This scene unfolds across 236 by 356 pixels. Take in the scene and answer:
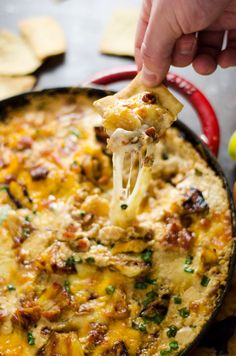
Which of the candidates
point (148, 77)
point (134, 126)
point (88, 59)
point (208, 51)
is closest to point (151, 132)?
point (134, 126)

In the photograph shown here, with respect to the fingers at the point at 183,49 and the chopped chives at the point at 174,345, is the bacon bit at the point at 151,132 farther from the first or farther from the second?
the chopped chives at the point at 174,345

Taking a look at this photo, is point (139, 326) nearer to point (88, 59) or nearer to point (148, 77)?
point (148, 77)

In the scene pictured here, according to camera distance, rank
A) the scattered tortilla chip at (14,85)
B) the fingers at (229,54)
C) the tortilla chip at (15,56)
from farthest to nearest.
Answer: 1. the tortilla chip at (15,56)
2. the scattered tortilla chip at (14,85)
3. the fingers at (229,54)

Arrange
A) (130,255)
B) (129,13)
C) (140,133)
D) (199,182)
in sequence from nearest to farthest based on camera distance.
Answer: (140,133) → (130,255) → (199,182) → (129,13)

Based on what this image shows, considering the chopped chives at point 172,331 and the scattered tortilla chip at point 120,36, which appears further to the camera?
the scattered tortilla chip at point 120,36

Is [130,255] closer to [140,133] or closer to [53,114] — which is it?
[140,133]

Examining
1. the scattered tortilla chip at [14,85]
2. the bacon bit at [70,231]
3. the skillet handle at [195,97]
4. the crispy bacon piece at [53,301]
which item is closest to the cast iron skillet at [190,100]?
the skillet handle at [195,97]

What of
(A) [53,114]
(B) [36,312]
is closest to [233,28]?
(A) [53,114]
